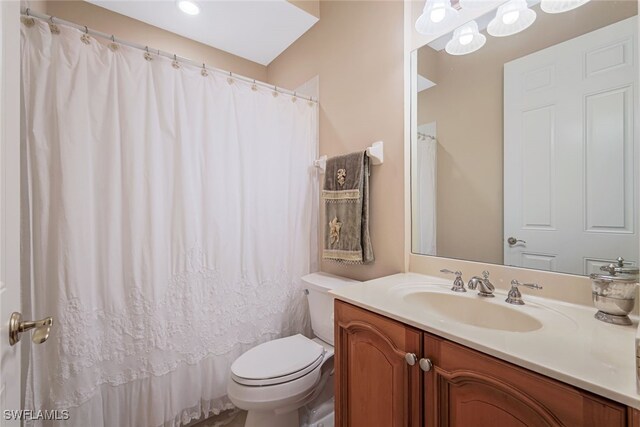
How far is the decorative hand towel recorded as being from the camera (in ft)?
5.08

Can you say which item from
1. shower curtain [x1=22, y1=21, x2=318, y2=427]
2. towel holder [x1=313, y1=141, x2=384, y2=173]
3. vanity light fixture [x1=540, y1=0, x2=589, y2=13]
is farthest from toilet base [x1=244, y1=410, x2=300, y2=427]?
vanity light fixture [x1=540, y1=0, x2=589, y2=13]

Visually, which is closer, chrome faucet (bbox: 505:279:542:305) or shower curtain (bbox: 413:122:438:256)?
chrome faucet (bbox: 505:279:542:305)

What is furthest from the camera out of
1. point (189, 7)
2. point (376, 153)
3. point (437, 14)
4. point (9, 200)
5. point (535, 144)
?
point (189, 7)

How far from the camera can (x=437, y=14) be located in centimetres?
123

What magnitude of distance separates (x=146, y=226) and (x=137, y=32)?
1534 mm

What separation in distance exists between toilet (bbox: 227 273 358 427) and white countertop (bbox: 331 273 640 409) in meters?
0.53

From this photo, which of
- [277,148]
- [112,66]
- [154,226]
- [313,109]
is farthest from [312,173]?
[112,66]

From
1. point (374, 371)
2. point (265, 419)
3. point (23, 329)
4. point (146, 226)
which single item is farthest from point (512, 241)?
point (146, 226)

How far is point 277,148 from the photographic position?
1784mm

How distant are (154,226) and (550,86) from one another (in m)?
1.82

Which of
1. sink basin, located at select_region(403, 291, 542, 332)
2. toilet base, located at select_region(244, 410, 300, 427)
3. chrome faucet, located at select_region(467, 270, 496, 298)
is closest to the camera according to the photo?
sink basin, located at select_region(403, 291, 542, 332)

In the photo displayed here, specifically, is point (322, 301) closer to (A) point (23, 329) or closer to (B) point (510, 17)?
(A) point (23, 329)

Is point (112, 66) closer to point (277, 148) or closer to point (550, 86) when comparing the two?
point (277, 148)

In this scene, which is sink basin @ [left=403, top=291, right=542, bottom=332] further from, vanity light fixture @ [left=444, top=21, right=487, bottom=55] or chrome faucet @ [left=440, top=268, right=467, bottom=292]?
vanity light fixture @ [left=444, top=21, right=487, bottom=55]
